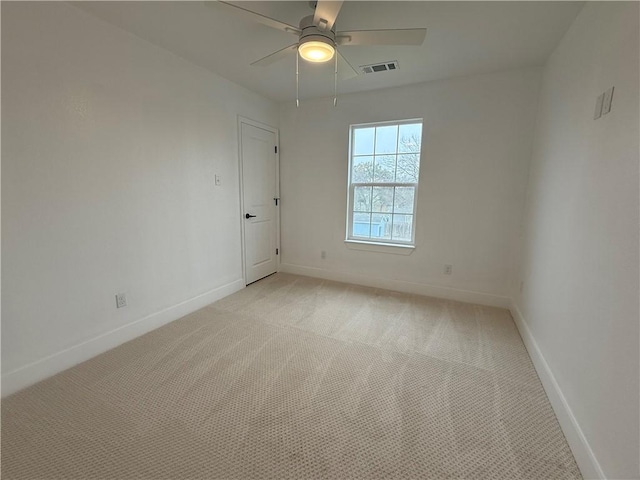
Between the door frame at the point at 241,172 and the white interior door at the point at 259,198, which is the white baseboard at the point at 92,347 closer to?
the door frame at the point at 241,172

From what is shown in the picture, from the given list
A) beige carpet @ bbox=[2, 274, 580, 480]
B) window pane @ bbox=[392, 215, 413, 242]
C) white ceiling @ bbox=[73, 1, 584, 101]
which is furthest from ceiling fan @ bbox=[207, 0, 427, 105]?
beige carpet @ bbox=[2, 274, 580, 480]

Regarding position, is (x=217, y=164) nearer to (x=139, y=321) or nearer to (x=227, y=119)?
(x=227, y=119)

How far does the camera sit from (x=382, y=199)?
11.6 feet

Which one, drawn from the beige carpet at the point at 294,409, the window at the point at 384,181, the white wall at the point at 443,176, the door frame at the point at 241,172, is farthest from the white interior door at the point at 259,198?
the beige carpet at the point at 294,409

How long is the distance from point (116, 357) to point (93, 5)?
2450mm

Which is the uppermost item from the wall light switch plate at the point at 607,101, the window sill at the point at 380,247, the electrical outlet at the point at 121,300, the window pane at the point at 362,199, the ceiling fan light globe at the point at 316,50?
the ceiling fan light globe at the point at 316,50

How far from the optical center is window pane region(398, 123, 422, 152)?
10.6 feet

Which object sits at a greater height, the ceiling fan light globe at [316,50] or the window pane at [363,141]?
the ceiling fan light globe at [316,50]

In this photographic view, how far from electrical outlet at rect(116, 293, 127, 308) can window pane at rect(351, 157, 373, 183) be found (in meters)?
2.76

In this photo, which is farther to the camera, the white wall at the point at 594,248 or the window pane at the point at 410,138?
the window pane at the point at 410,138

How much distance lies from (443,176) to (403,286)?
4.57 feet

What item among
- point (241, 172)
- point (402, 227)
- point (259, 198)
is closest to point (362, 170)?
point (402, 227)

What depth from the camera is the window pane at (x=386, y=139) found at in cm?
335

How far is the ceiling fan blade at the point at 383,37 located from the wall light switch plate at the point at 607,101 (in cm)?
97
